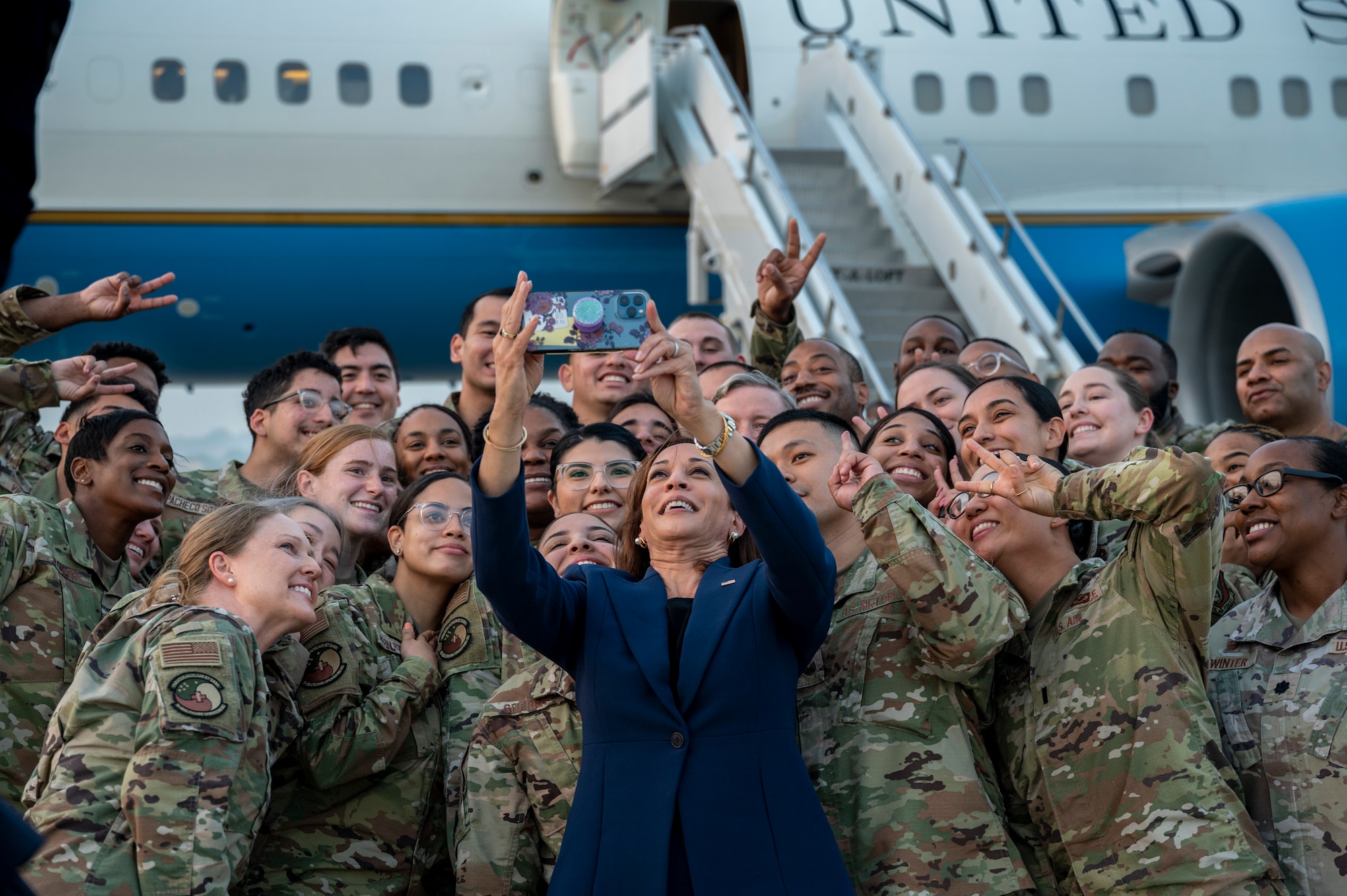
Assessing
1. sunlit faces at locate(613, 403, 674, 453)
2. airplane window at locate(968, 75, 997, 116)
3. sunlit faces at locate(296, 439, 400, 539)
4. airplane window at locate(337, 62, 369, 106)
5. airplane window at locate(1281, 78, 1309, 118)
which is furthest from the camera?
airplane window at locate(1281, 78, 1309, 118)

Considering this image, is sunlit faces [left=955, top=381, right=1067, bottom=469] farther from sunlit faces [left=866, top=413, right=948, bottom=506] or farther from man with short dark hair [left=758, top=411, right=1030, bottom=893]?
man with short dark hair [left=758, top=411, right=1030, bottom=893]

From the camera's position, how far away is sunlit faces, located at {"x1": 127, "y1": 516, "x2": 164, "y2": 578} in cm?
375

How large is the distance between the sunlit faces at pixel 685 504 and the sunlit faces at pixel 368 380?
276 cm

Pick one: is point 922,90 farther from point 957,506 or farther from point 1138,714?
point 1138,714

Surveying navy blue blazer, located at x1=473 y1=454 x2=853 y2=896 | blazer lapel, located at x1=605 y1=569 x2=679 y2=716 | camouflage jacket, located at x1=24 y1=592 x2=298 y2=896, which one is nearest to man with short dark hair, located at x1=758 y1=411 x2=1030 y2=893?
navy blue blazer, located at x1=473 y1=454 x2=853 y2=896

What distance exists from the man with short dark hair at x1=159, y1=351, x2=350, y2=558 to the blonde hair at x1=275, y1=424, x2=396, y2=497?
22cm

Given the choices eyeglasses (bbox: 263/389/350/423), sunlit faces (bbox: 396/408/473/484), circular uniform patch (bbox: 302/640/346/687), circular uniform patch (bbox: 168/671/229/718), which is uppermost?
eyeglasses (bbox: 263/389/350/423)

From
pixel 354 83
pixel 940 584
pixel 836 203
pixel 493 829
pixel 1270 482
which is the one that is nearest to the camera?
pixel 940 584

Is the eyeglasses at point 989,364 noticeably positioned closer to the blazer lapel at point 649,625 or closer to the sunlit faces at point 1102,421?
the sunlit faces at point 1102,421

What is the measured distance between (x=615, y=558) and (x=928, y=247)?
5.76 meters

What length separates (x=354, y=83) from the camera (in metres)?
9.36

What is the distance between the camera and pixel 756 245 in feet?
26.6

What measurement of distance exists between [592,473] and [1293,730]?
1.88 m

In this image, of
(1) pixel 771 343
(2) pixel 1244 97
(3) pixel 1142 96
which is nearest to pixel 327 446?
(1) pixel 771 343
